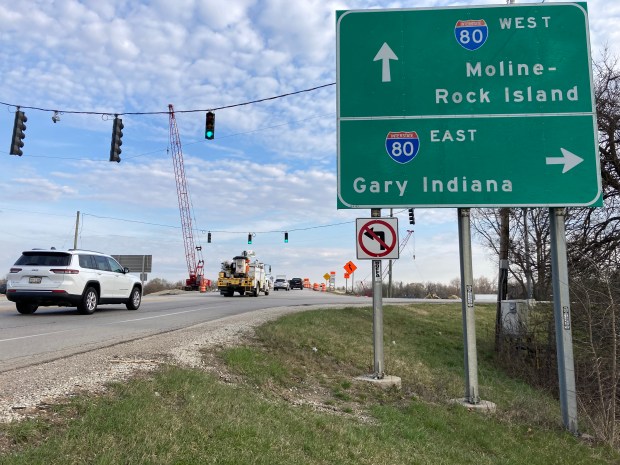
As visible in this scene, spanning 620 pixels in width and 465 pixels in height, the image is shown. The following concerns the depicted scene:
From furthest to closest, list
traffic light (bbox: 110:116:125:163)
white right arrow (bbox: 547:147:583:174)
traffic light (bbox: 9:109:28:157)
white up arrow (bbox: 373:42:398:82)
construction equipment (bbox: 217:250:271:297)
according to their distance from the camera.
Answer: construction equipment (bbox: 217:250:271:297) < traffic light (bbox: 110:116:125:163) < traffic light (bbox: 9:109:28:157) < white up arrow (bbox: 373:42:398:82) < white right arrow (bbox: 547:147:583:174)

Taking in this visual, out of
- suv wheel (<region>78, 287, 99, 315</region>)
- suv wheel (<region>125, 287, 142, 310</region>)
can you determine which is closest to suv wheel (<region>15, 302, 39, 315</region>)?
suv wheel (<region>78, 287, 99, 315</region>)

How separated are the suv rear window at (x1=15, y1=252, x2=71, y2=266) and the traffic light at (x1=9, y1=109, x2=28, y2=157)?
18.4ft

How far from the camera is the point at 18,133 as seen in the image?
1825 centimetres

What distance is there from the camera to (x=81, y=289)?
48.0 ft

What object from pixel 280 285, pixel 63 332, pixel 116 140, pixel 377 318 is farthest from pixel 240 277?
pixel 280 285

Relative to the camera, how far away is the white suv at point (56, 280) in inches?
559

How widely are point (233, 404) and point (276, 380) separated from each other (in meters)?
2.19

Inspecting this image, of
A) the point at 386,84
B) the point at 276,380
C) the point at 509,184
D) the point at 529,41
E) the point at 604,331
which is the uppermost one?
the point at 529,41

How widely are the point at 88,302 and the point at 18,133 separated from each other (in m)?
7.94

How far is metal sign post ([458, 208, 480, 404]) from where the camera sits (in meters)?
7.74

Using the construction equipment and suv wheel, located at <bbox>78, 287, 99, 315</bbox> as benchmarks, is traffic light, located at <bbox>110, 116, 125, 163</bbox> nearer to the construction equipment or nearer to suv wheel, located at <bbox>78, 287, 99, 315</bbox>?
suv wheel, located at <bbox>78, 287, 99, 315</bbox>

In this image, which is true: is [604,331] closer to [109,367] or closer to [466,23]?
[466,23]

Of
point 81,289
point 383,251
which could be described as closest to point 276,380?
point 383,251

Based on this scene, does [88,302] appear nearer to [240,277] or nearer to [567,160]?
[567,160]
